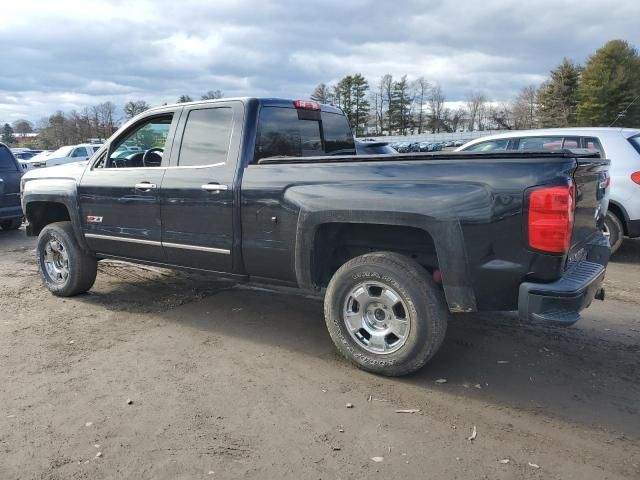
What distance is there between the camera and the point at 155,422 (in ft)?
10.6

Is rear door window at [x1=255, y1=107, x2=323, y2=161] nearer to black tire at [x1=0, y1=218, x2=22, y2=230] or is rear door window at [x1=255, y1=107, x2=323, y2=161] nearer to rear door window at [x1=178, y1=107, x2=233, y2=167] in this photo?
rear door window at [x1=178, y1=107, x2=233, y2=167]

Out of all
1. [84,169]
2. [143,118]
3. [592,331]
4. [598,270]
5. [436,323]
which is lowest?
[592,331]

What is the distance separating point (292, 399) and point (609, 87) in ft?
236

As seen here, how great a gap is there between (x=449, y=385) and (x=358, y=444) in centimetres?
101

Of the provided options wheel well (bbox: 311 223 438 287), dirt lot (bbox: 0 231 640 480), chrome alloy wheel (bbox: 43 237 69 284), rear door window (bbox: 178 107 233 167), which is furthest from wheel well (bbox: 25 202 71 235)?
wheel well (bbox: 311 223 438 287)

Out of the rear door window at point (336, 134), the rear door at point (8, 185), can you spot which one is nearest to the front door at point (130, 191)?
the rear door window at point (336, 134)

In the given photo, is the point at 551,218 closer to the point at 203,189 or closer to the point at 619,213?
the point at 203,189

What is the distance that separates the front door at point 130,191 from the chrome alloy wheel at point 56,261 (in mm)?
551

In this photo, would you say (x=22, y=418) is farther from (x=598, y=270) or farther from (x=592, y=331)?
(x=592, y=331)

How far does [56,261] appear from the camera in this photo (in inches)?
235

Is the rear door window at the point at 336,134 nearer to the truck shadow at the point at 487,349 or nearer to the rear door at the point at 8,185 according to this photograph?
the truck shadow at the point at 487,349

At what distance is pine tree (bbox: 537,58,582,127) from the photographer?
222 ft

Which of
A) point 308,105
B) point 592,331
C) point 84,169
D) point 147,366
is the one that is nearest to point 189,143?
point 308,105

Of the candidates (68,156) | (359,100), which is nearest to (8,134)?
(359,100)
